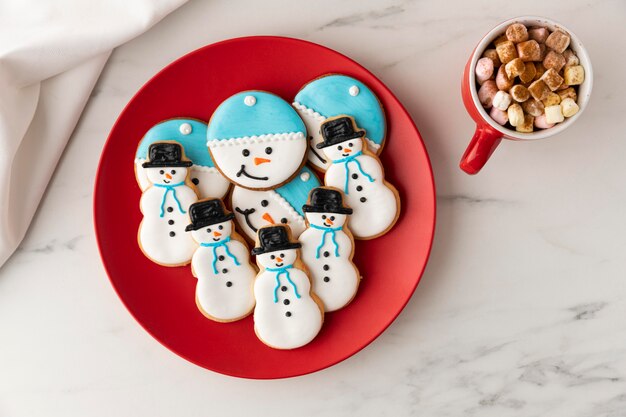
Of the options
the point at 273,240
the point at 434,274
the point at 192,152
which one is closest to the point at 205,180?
the point at 192,152

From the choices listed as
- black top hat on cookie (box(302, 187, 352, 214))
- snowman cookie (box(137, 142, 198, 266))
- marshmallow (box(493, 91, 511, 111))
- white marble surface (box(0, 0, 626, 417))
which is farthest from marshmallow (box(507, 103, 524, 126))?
snowman cookie (box(137, 142, 198, 266))

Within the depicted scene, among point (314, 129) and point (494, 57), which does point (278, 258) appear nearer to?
point (314, 129)

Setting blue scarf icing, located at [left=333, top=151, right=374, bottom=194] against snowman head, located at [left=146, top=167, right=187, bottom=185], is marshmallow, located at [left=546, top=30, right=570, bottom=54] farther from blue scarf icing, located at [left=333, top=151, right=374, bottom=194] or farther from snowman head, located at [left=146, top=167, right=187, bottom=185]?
snowman head, located at [left=146, top=167, right=187, bottom=185]

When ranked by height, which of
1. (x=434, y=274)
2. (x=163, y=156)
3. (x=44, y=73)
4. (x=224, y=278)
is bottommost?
(x=434, y=274)

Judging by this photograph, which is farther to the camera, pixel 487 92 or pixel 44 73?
pixel 44 73

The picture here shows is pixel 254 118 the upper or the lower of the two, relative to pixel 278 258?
upper

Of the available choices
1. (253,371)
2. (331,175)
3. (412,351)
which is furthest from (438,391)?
(331,175)

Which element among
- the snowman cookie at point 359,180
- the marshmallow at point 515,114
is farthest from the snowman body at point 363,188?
the marshmallow at point 515,114
